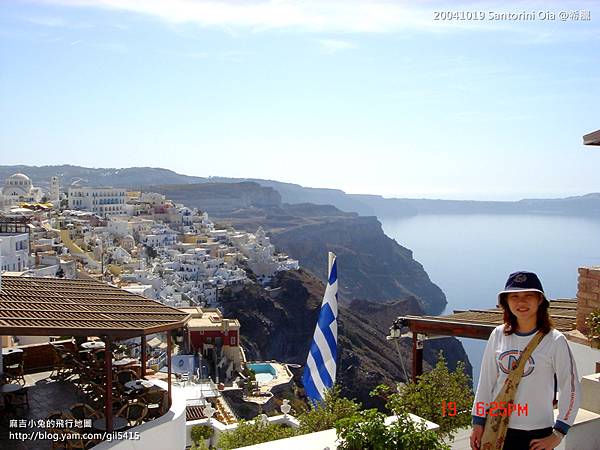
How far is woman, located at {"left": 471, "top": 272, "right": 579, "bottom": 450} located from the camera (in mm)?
2207

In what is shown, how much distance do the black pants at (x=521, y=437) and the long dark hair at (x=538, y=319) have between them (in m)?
0.39

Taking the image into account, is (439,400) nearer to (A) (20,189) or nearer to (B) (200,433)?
(B) (200,433)

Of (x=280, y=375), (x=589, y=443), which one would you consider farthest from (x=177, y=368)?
(x=589, y=443)

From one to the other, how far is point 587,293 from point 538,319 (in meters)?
2.24

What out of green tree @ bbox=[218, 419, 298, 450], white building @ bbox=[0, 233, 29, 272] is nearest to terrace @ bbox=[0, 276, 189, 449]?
green tree @ bbox=[218, 419, 298, 450]

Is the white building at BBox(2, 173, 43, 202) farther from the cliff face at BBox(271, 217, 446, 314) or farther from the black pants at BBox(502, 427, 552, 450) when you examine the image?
A: the black pants at BBox(502, 427, 552, 450)

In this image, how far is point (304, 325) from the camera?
5741 cm

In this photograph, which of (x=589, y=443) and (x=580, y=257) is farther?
(x=580, y=257)

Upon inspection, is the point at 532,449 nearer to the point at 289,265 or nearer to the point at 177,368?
the point at 177,368

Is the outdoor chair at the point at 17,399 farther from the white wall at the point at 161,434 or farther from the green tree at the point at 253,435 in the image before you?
the green tree at the point at 253,435

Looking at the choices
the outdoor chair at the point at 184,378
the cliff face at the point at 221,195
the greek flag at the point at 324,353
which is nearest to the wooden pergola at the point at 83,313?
the greek flag at the point at 324,353

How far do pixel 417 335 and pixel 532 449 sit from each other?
154 inches

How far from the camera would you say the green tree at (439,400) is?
3.84 metres

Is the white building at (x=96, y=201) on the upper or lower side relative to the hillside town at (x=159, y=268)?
upper
